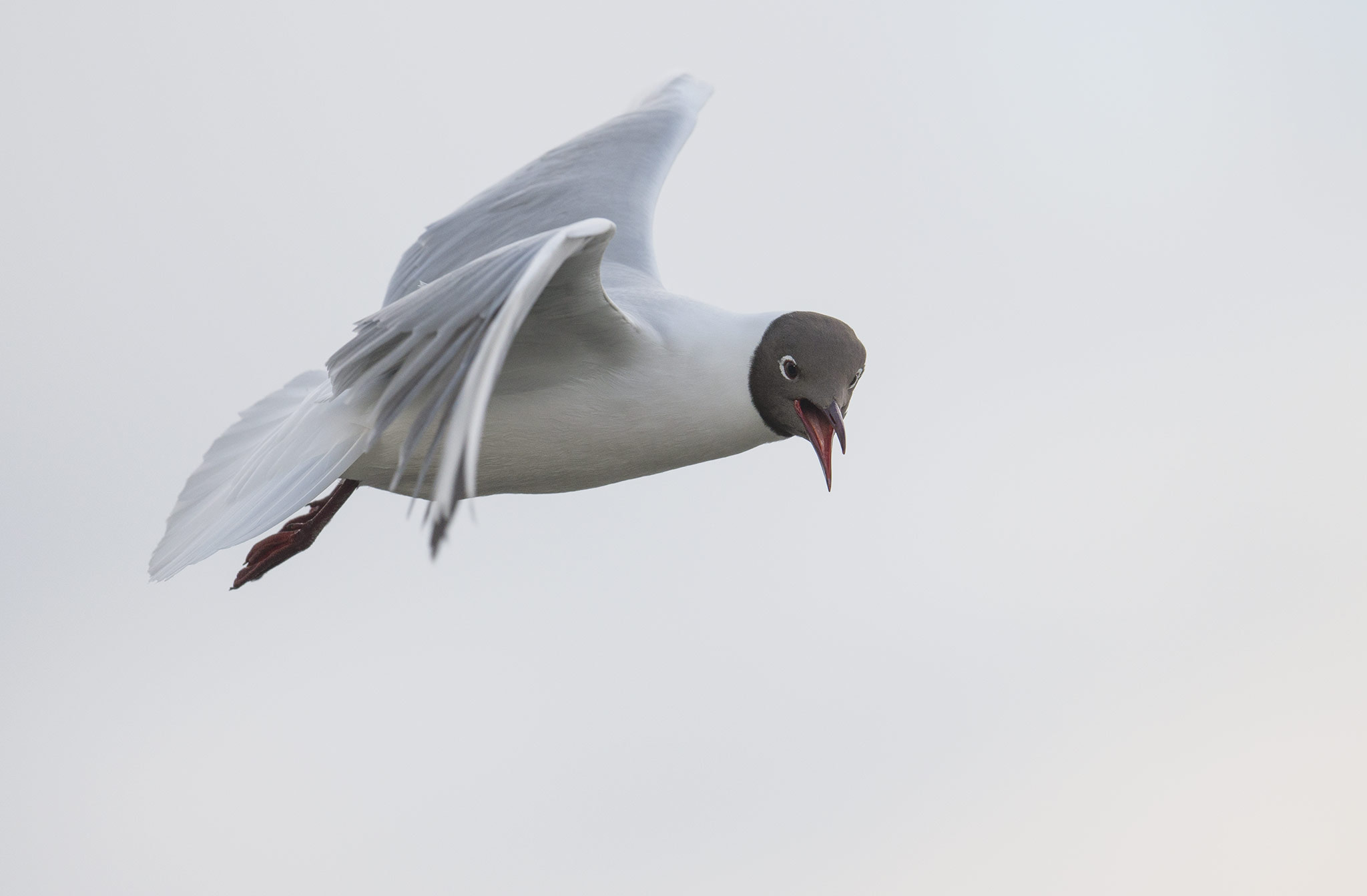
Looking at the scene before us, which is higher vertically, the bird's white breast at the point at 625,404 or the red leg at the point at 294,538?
the bird's white breast at the point at 625,404

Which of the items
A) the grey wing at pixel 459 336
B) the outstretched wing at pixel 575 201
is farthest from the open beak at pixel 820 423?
the outstretched wing at pixel 575 201

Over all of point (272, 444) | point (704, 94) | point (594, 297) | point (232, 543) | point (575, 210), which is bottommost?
point (232, 543)

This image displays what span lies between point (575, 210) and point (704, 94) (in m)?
1.54

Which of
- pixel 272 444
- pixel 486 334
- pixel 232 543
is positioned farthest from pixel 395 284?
pixel 486 334

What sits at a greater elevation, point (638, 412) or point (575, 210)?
point (575, 210)

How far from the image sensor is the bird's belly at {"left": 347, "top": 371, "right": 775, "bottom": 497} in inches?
187

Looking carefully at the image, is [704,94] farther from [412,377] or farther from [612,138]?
[412,377]

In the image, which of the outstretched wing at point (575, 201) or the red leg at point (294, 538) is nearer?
the outstretched wing at point (575, 201)

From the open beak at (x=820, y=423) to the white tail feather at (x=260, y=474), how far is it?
108 centimetres

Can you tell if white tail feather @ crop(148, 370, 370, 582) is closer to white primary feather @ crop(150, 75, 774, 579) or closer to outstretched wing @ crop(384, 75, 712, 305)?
white primary feather @ crop(150, 75, 774, 579)

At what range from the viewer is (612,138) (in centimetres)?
607

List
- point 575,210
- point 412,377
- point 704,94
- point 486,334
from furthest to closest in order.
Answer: point 704,94 < point 575,210 < point 412,377 < point 486,334

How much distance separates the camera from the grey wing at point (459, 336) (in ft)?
11.2

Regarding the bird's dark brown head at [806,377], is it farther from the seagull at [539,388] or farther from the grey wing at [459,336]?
the grey wing at [459,336]
